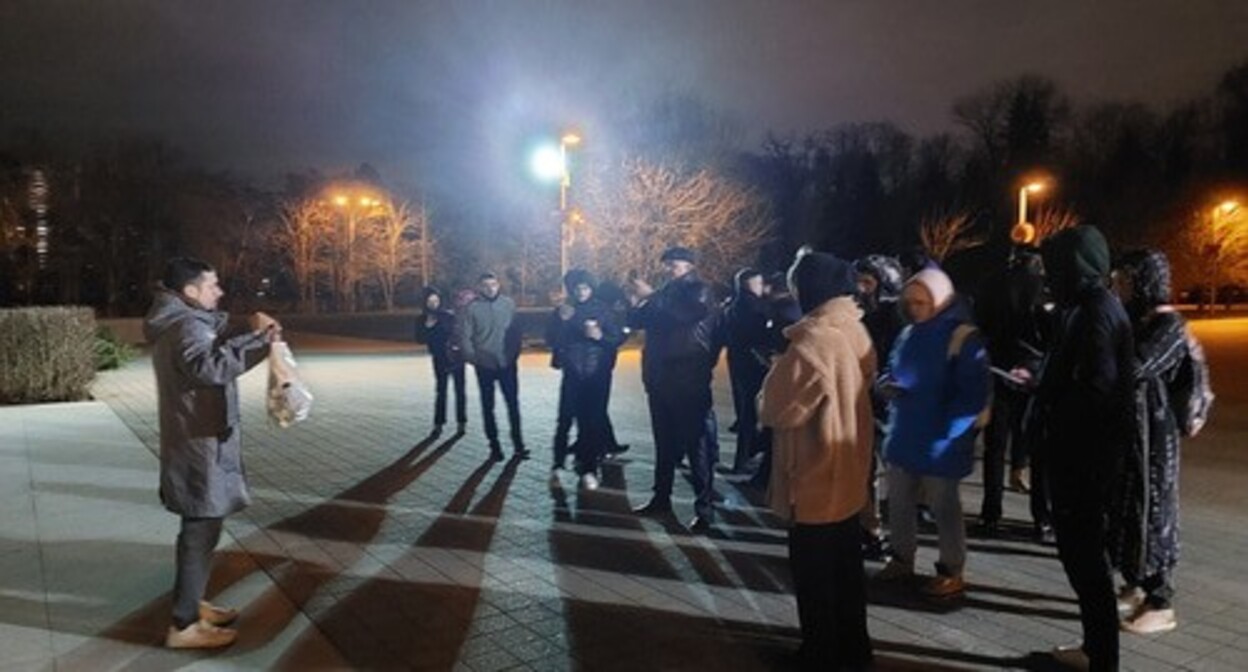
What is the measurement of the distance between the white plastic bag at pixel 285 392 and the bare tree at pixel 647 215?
87.9 ft

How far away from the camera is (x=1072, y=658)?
4273mm

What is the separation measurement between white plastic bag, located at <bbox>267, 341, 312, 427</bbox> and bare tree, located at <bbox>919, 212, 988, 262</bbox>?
163 feet

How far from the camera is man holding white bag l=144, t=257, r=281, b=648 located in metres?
4.37

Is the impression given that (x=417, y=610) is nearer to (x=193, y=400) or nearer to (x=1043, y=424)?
(x=193, y=400)

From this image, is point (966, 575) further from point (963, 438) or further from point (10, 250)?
point (10, 250)

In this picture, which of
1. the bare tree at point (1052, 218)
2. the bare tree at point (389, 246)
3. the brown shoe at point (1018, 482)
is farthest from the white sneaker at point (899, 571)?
the bare tree at point (389, 246)

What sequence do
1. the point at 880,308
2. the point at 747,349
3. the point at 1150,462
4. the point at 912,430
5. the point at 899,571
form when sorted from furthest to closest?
1. the point at 747,349
2. the point at 880,308
3. the point at 899,571
4. the point at 912,430
5. the point at 1150,462

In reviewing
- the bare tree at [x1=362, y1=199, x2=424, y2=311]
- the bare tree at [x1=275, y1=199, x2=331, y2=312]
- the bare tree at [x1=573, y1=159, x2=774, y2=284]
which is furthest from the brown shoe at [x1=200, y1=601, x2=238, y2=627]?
the bare tree at [x1=362, y1=199, x2=424, y2=311]

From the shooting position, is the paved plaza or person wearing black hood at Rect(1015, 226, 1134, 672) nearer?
person wearing black hood at Rect(1015, 226, 1134, 672)

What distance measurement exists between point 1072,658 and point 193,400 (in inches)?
167

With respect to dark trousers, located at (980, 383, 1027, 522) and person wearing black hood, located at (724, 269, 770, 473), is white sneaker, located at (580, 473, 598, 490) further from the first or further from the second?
dark trousers, located at (980, 383, 1027, 522)

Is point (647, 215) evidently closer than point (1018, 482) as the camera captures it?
No

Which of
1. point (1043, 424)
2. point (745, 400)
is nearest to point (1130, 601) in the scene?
point (1043, 424)

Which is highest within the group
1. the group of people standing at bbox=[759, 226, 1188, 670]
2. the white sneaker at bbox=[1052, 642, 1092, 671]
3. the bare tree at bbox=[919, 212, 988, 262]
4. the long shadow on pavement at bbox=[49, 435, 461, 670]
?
the bare tree at bbox=[919, 212, 988, 262]
